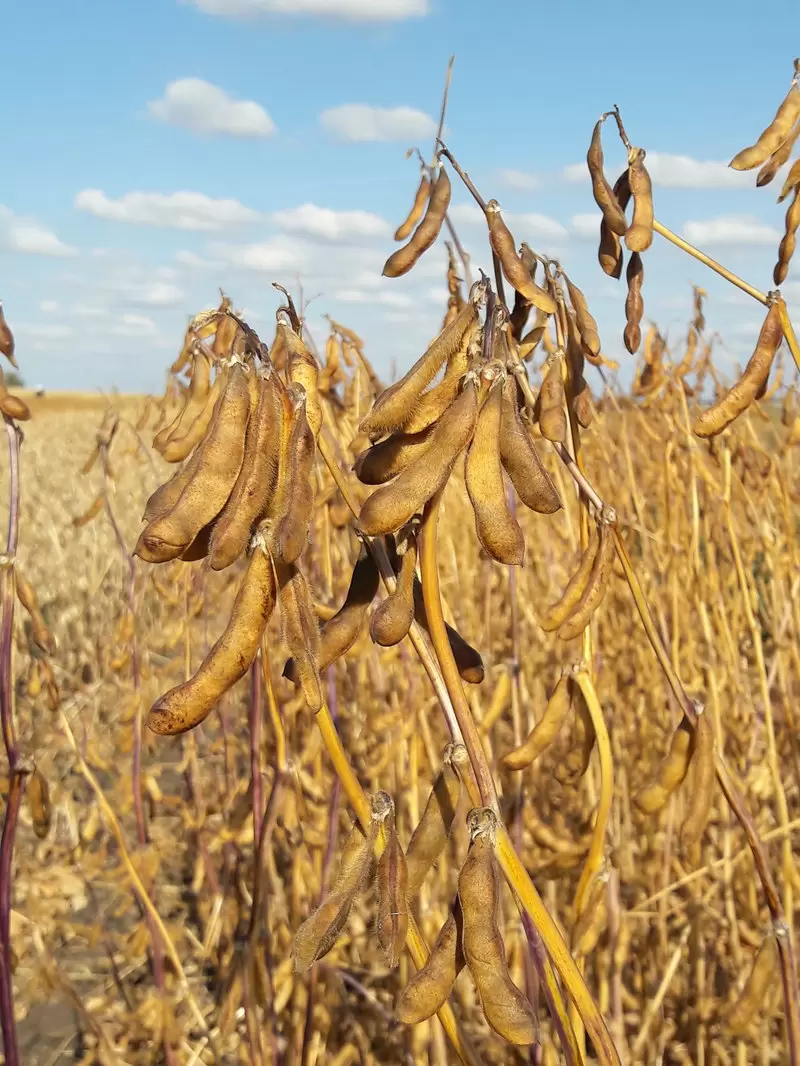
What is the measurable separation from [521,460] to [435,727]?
1875 millimetres

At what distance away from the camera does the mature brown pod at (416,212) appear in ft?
3.22

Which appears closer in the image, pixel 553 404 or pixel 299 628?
A: pixel 299 628

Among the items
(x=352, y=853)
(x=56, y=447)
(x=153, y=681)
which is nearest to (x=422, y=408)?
(x=352, y=853)

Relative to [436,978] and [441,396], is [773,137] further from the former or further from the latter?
[436,978]

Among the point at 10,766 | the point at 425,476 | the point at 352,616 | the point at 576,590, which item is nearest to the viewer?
the point at 425,476

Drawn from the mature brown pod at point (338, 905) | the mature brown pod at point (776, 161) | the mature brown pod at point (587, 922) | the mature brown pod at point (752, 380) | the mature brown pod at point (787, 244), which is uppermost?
the mature brown pod at point (776, 161)

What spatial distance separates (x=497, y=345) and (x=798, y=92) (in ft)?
1.94

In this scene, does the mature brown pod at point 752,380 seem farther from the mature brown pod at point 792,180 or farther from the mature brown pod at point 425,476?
the mature brown pod at point 425,476

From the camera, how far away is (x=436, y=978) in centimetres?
61

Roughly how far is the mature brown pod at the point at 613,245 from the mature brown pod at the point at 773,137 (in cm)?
11

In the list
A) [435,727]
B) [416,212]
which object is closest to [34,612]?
[416,212]

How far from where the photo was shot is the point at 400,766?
180 cm

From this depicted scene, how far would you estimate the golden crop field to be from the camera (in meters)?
0.57

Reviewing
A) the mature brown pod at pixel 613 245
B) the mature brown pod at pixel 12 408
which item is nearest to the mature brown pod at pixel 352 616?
the mature brown pod at pixel 613 245
